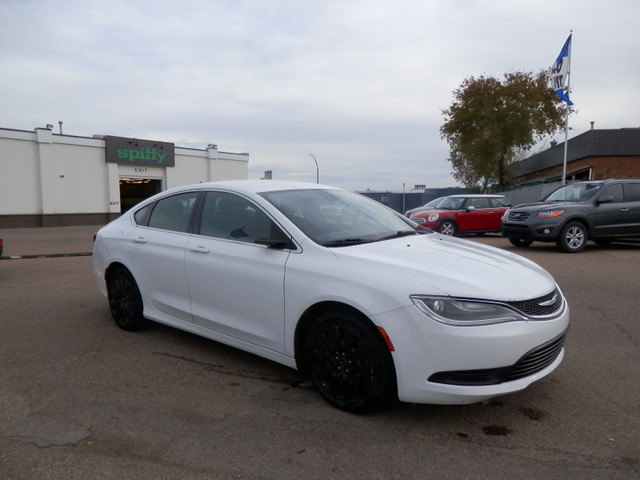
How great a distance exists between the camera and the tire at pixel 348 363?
3.13 meters

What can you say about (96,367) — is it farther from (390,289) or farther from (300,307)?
(390,289)

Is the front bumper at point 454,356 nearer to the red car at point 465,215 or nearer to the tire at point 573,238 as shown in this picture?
the tire at point 573,238

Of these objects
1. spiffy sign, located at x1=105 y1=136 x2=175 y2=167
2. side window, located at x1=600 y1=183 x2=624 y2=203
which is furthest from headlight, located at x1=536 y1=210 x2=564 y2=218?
spiffy sign, located at x1=105 y1=136 x2=175 y2=167

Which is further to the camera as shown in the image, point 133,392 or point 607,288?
point 607,288

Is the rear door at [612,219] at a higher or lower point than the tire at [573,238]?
higher

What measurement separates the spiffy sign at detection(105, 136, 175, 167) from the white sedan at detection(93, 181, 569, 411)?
32873 millimetres

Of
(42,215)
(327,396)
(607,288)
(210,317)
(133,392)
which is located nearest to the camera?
(327,396)

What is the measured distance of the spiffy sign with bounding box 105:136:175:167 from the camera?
115 feet

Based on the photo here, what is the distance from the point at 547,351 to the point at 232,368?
8.02 ft

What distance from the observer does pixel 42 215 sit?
31.5m

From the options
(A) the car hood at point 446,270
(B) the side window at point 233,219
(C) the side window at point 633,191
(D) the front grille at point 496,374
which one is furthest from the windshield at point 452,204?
(D) the front grille at point 496,374

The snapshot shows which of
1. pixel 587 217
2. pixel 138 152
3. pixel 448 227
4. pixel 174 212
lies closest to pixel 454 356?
pixel 174 212

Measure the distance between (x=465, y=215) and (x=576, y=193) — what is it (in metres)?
4.70

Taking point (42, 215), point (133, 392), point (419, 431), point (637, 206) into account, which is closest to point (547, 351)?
point (419, 431)
